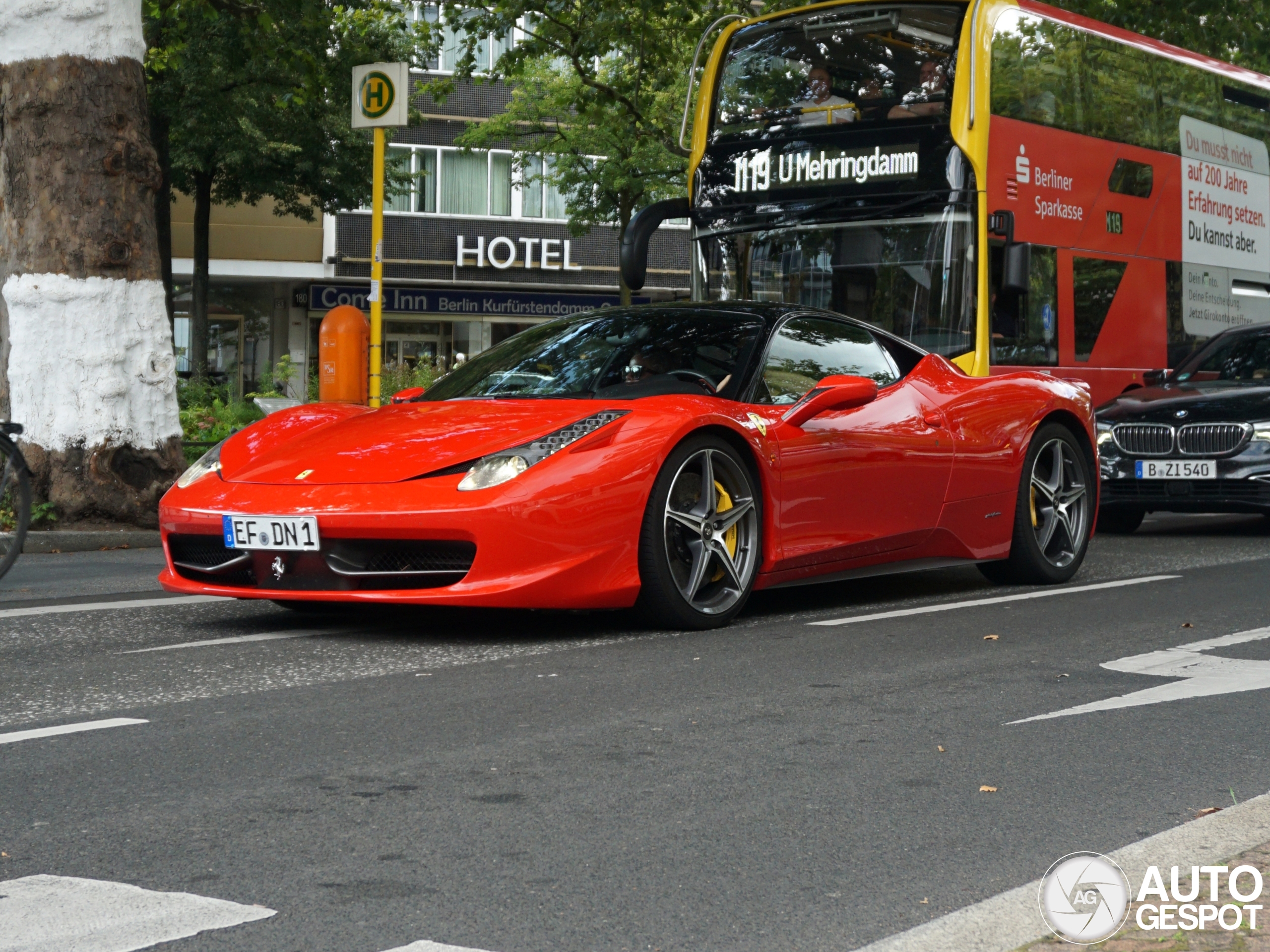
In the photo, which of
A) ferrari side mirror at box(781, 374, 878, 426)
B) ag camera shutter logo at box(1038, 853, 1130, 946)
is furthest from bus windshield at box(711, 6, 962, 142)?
ag camera shutter logo at box(1038, 853, 1130, 946)

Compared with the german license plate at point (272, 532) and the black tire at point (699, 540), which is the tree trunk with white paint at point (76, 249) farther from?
the black tire at point (699, 540)

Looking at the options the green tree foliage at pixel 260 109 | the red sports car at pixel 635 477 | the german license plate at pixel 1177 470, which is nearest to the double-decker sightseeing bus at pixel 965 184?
the german license plate at pixel 1177 470

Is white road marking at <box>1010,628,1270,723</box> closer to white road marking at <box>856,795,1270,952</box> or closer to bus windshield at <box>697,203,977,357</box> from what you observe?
white road marking at <box>856,795,1270,952</box>

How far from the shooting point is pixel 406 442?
5977mm

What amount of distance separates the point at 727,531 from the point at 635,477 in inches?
24.9

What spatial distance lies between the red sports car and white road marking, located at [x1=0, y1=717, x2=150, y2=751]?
138 cm

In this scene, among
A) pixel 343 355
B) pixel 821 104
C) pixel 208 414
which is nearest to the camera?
pixel 821 104

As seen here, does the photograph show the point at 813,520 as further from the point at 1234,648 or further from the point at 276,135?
the point at 276,135

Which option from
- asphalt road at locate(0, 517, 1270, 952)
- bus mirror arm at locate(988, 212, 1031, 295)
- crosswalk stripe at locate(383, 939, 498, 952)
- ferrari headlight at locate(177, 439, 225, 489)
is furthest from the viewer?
bus mirror arm at locate(988, 212, 1031, 295)

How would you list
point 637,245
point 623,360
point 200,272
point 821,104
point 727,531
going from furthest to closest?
point 200,272, point 637,245, point 821,104, point 623,360, point 727,531

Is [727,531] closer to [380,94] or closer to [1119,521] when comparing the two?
[1119,521]

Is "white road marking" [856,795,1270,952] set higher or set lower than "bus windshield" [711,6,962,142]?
lower

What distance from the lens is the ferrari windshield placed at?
6.51 meters

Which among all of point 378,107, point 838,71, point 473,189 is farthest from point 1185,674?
point 473,189
